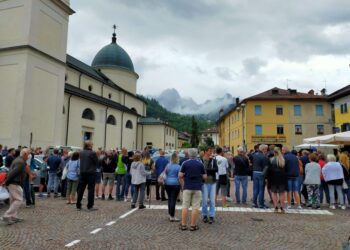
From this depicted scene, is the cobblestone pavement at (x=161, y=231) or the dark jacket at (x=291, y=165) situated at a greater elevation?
the dark jacket at (x=291, y=165)

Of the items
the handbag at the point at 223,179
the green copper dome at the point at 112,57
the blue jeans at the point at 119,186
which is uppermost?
the green copper dome at the point at 112,57

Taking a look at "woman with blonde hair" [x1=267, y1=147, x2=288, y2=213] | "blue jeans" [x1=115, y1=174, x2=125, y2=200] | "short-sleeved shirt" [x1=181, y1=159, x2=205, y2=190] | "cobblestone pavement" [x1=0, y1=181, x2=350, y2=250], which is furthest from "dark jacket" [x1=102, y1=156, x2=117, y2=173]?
"woman with blonde hair" [x1=267, y1=147, x2=288, y2=213]

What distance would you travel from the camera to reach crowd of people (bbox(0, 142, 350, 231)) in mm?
7832

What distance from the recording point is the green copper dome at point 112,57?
56938mm

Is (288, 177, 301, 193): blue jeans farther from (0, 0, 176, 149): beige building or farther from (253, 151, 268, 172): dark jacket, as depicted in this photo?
(0, 0, 176, 149): beige building

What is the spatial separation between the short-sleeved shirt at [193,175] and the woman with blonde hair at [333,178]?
5.68 m

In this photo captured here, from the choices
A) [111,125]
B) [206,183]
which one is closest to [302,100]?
[111,125]

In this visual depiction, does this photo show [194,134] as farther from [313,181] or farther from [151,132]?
[313,181]

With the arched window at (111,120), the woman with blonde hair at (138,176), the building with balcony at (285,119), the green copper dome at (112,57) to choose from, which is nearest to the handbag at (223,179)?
the woman with blonde hair at (138,176)

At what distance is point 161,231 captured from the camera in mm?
7109

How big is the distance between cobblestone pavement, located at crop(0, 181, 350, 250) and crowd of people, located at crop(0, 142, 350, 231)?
524 mm

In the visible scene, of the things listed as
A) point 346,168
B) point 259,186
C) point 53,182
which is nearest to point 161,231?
point 259,186

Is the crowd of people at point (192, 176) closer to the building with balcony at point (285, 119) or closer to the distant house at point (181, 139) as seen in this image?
the building with balcony at point (285, 119)

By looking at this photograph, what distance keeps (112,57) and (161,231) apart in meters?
53.4
